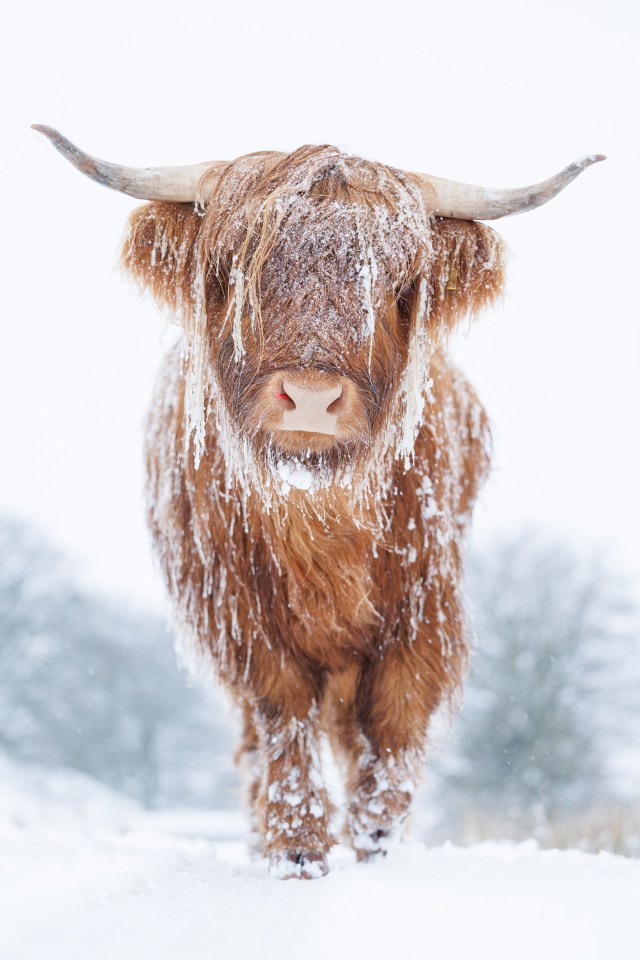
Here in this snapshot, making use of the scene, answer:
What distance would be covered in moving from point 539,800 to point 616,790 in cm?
121

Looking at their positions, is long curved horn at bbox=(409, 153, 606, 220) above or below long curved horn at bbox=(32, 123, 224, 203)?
above

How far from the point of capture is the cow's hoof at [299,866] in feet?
9.90

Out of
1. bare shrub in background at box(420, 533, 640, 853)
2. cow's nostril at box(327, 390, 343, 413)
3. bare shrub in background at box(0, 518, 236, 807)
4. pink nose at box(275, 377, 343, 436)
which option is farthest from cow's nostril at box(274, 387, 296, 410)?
bare shrub in background at box(0, 518, 236, 807)

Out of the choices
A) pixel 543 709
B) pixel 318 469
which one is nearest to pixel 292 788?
pixel 318 469

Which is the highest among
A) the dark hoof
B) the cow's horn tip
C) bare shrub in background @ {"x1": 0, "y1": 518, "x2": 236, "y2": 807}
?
the cow's horn tip

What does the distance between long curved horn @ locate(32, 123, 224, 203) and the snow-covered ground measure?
2.01 m

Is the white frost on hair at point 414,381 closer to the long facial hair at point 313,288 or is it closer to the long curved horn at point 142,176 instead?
the long facial hair at point 313,288

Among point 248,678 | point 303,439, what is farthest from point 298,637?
point 303,439

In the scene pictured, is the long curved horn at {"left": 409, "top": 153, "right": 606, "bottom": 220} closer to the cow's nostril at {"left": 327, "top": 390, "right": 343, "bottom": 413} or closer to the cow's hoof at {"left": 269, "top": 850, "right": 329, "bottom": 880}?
the cow's nostril at {"left": 327, "top": 390, "right": 343, "bottom": 413}

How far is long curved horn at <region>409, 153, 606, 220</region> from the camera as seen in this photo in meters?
2.68

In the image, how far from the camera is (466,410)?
3.95 metres

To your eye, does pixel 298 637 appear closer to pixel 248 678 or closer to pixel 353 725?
pixel 248 678

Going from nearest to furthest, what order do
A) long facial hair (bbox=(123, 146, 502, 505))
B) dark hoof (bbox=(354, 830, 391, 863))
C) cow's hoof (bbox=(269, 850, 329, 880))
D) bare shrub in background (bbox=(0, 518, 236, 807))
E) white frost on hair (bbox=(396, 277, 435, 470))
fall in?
long facial hair (bbox=(123, 146, 502, 505)) → white frost on hair (bbox=(396, 277, 435, 470)) → cow's hoof (bbox=(269, 850, 329, 880)) → dark hoof (bbox=(354, 830, 391, 863)) → bare shrub in background (bbox=(0, 518, 236, 807))

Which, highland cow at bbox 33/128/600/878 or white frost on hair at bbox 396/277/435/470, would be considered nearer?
highland cow at bbox 33/128/600/878
